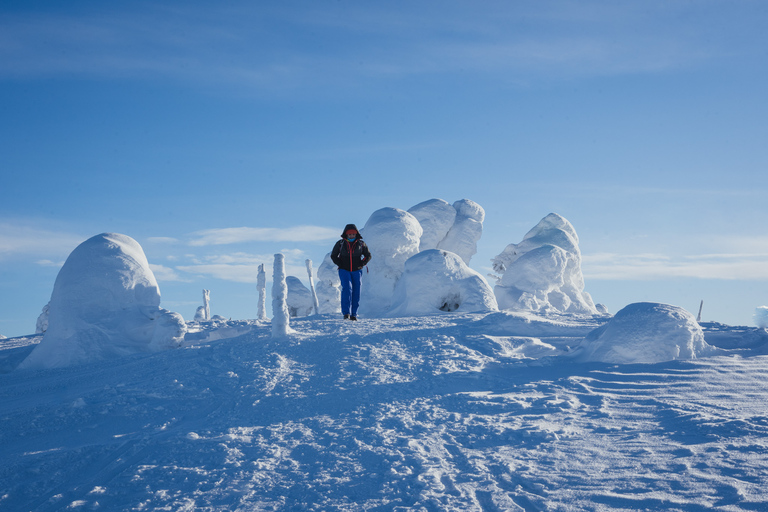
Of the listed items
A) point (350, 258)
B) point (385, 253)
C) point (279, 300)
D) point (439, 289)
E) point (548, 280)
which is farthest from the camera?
point (548, 280)

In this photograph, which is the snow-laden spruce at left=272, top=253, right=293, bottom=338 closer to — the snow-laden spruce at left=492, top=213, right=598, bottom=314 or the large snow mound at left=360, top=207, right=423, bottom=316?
the large snow mound at left=360, top=207, right=423, bottom=316

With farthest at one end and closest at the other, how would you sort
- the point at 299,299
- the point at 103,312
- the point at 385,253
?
the point at 299,299, the point at 385,253, the point at 103,312

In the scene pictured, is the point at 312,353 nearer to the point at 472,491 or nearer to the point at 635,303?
the point at 472,491

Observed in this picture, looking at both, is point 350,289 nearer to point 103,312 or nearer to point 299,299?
point 103,312

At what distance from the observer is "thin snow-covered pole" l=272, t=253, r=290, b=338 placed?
9.18m

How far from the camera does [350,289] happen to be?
11.5 m

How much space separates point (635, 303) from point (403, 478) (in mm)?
5807

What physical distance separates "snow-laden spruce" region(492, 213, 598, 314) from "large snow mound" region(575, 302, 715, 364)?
1140 centimetres

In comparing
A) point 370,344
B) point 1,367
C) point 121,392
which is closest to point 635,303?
point 370,344

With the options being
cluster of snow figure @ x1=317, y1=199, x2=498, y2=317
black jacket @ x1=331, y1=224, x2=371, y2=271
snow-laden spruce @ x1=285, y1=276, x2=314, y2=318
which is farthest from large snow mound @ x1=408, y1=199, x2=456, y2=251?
black jacket @ x1=331, y1=224, x2=371, y2=271

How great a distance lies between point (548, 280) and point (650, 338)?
14.3m

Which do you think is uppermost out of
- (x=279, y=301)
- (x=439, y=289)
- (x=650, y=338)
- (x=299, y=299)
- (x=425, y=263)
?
(x=425, y=263)

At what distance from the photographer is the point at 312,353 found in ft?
27.1

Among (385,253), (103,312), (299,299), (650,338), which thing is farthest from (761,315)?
(103,312)
